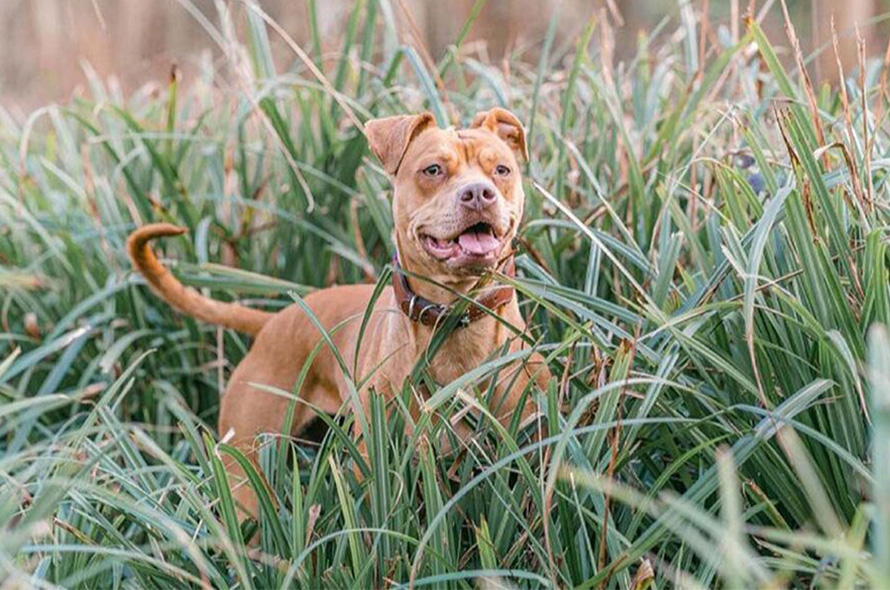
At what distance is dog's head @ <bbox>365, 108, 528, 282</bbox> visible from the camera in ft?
10.9

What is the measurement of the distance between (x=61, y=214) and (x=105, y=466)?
7.42 feet

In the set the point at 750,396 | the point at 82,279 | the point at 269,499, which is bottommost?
the point at 82,279

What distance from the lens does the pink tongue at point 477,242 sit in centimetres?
332

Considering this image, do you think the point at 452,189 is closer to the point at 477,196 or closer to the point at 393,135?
the point at 477,196

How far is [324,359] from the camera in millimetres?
4125

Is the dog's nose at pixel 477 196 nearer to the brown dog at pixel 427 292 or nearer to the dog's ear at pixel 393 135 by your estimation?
the brown dog at pixel 427 292

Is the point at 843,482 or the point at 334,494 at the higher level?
the point at 843,482

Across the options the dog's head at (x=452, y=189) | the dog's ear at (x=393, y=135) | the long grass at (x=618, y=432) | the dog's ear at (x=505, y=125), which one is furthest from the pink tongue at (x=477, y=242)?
the dog's ear at (x=505, y=125)

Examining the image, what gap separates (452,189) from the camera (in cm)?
343

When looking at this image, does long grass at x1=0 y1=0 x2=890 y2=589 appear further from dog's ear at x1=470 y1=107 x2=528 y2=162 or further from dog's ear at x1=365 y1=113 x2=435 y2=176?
dog's ear at x1=365 y1=113 x2=435 y2=176

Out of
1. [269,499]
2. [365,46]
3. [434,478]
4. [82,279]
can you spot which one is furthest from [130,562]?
[365,46]

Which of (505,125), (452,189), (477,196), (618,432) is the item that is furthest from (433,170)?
(618,432)

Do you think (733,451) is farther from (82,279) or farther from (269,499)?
(82,279)

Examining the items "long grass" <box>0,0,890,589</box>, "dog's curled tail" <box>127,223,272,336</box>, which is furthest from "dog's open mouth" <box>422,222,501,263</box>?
"dog's curled tail" <box>127,223,272,336</box>
